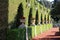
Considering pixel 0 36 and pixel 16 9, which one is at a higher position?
pixel 16 9

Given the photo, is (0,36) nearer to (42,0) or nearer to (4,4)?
(4,4)

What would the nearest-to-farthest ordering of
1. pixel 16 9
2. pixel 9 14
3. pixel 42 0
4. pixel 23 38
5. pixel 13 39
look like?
pixel 13 39, pixel 23 38, pixel 9 14, pixel 16 9, pixel 42 0

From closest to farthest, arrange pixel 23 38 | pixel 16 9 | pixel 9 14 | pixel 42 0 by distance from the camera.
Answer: pixel 23 38
pixel 9 14
pixel 16 9
pixel 42 0

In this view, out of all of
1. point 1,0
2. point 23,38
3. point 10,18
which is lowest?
point 23,38

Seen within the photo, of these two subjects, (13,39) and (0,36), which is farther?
(0,36)

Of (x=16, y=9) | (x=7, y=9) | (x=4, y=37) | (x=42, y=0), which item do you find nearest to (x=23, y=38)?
(x=4, y=37)

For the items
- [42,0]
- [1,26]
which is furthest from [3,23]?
[42,0]

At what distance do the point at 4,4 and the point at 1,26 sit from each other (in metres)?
1.68

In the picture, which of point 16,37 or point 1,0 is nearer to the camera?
point 16,37

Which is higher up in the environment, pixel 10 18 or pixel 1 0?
pixel 1 0

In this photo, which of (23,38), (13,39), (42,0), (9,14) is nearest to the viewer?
(13,39)

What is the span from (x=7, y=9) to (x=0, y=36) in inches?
83.0

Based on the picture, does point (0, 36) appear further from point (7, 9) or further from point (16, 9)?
point (16, 9)

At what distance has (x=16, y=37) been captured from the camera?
17016 mm
